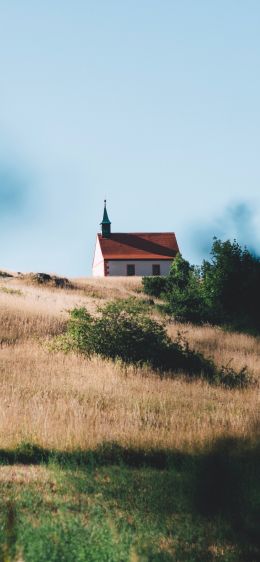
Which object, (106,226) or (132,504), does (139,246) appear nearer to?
(106,226)

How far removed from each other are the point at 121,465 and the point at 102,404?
316cm

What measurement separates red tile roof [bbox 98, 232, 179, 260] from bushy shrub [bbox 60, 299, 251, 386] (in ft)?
152

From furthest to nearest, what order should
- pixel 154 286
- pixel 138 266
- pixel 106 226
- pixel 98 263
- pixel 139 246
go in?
1. pixel 106 226
2. pixel 98 263
3. pixel 139 246
4. pixel 138 266
5. pixel 154 286

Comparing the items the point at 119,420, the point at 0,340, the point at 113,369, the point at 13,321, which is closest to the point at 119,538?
the point at 119,420

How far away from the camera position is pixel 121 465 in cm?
627

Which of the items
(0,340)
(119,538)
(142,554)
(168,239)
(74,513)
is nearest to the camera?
(142,554)

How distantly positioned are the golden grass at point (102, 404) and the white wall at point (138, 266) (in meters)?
45.9

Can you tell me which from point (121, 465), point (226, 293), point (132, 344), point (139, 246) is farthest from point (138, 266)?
point (121, 465)

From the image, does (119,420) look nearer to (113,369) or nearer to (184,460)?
(184,460)

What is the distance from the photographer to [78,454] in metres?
6.62

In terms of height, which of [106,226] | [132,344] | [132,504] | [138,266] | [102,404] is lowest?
[132,504]

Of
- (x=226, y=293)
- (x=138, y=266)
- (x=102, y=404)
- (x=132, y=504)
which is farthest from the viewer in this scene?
(x=138, y=266)

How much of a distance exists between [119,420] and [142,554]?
164 inches

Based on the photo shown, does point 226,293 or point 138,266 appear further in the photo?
point 138,266
